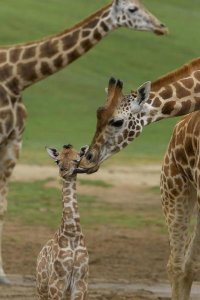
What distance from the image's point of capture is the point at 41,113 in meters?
35.7

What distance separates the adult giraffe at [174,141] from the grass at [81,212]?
5.64 m

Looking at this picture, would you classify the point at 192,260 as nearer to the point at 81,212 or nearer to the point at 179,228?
the point at 179,228

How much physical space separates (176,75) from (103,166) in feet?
47.7

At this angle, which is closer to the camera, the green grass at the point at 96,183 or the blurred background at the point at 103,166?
the blurred background at the point at 103,166

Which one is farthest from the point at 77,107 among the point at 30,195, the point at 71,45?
the point at 71,45

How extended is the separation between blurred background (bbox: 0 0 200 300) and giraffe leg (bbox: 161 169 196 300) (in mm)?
730

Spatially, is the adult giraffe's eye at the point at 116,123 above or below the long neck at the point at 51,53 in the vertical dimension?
below

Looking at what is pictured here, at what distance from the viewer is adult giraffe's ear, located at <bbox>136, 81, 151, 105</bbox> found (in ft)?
29.8

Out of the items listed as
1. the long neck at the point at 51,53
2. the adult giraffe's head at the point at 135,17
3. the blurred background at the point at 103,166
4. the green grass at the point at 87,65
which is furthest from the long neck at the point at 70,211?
the green grass at the point at 87,65

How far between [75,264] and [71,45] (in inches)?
161

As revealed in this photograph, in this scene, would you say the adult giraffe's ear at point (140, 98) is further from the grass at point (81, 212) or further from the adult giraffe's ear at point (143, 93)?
the grass at point (81, 212)

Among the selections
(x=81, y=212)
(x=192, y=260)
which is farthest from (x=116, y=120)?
(x=81, y=212)

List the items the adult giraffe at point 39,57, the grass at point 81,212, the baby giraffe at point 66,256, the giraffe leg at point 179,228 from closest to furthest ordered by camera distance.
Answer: the baby giraffe at point 66,256, the giraffe leg at point 179,228, the adult giraffe at point 39,57, the grass at point 81,212

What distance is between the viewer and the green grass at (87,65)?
3222cm
